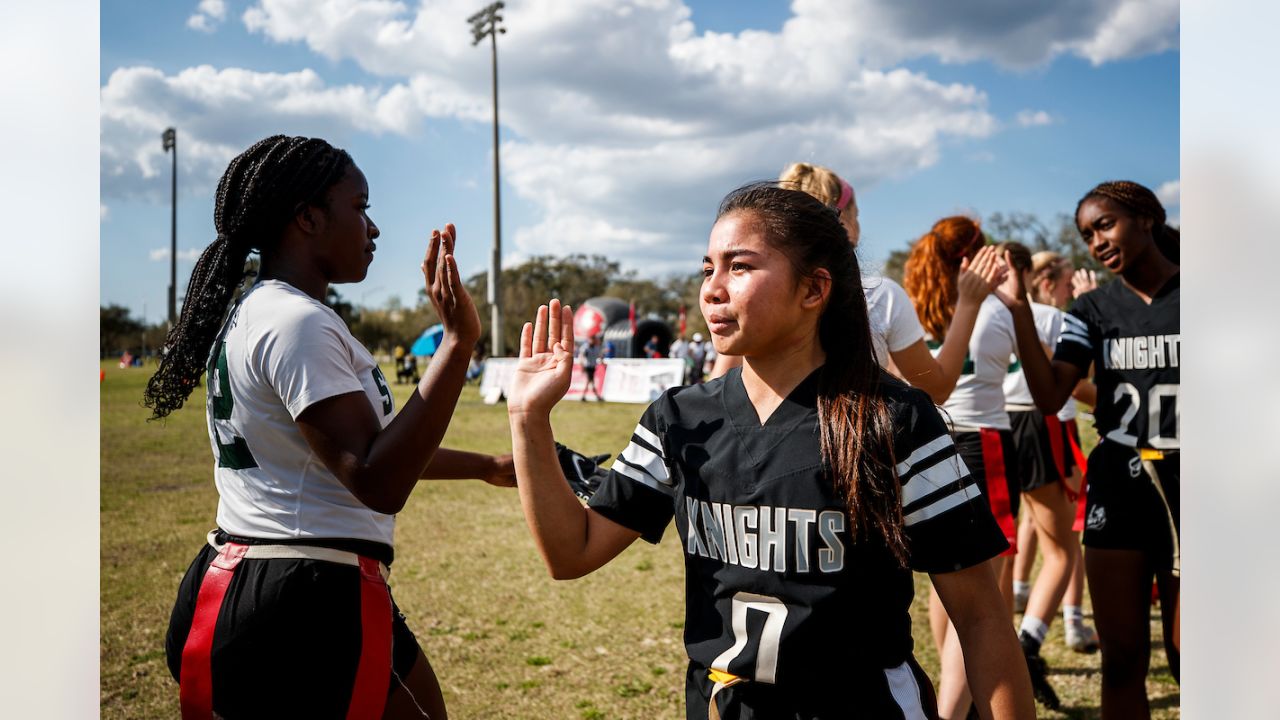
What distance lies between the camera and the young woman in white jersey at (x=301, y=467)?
75.9 inches

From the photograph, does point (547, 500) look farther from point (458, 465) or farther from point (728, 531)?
point (458, 465)

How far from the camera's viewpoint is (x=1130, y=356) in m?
3.38

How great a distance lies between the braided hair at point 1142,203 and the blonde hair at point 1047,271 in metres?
2.33

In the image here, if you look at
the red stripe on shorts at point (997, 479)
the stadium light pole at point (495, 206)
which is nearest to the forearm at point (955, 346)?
the red stripe on shorts at point (997, 479)

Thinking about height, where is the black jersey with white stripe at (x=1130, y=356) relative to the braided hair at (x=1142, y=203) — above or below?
below

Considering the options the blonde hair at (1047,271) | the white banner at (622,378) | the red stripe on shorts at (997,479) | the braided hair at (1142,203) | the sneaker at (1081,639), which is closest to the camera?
the braided hair at (1142,203)

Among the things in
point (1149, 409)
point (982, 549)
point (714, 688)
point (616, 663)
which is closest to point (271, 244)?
point (714, 688)

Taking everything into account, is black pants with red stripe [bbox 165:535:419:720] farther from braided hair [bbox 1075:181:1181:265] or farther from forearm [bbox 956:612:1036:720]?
braided hair [bbox 1075:181:1181:265]

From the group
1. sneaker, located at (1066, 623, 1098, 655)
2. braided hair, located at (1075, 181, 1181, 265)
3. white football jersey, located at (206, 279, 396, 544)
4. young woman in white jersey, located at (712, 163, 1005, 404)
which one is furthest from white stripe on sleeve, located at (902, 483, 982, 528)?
sneaker, located at (1066, 623, 1098, 655)

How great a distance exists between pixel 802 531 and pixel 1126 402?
2.20 meters

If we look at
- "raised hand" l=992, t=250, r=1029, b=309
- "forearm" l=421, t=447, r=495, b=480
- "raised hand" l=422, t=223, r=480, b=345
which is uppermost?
"raised hand" l=992, t=250, r=1029, b=309

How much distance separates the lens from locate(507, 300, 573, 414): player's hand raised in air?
1942 mm

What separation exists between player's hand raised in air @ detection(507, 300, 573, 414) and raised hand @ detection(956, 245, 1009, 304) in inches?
70.7

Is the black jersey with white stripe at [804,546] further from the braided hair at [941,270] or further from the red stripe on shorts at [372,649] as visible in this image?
the braided hair at [941,270]
